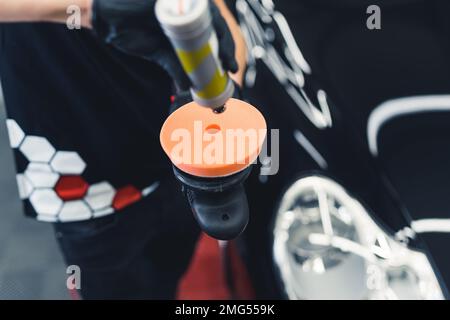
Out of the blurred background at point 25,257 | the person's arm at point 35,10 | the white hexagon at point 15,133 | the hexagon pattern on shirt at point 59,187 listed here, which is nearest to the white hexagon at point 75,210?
the hexagon pattern on shirt at point 59,187

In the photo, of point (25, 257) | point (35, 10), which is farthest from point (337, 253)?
point (25, 257)

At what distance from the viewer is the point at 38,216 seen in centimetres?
105

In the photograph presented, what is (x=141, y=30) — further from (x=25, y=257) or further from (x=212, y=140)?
(x=25, y=257)

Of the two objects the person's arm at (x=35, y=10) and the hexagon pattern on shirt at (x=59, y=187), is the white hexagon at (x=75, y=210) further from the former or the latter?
the person's arm at (x=35, y=10)

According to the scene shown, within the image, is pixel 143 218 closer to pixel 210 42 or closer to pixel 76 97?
pixel 76 97

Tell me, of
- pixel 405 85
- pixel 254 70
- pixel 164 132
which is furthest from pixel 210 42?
pixel 254 70

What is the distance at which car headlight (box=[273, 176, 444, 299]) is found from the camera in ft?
2.65

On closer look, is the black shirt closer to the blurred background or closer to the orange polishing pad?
the orange polishing pad

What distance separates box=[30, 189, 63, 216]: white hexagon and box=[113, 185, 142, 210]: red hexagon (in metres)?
0.10

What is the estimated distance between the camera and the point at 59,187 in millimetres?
1018

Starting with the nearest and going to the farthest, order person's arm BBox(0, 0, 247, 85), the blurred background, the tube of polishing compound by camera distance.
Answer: the tube of polishing compound → person's arm BBox(0, 0, 247, 85) → the blurred background

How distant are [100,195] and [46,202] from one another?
101 millimetres

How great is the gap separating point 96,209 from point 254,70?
1.47 ft

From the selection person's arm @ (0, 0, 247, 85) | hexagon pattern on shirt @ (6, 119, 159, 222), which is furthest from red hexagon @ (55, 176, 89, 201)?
person's arm @ (0, 0, 247, 85)
